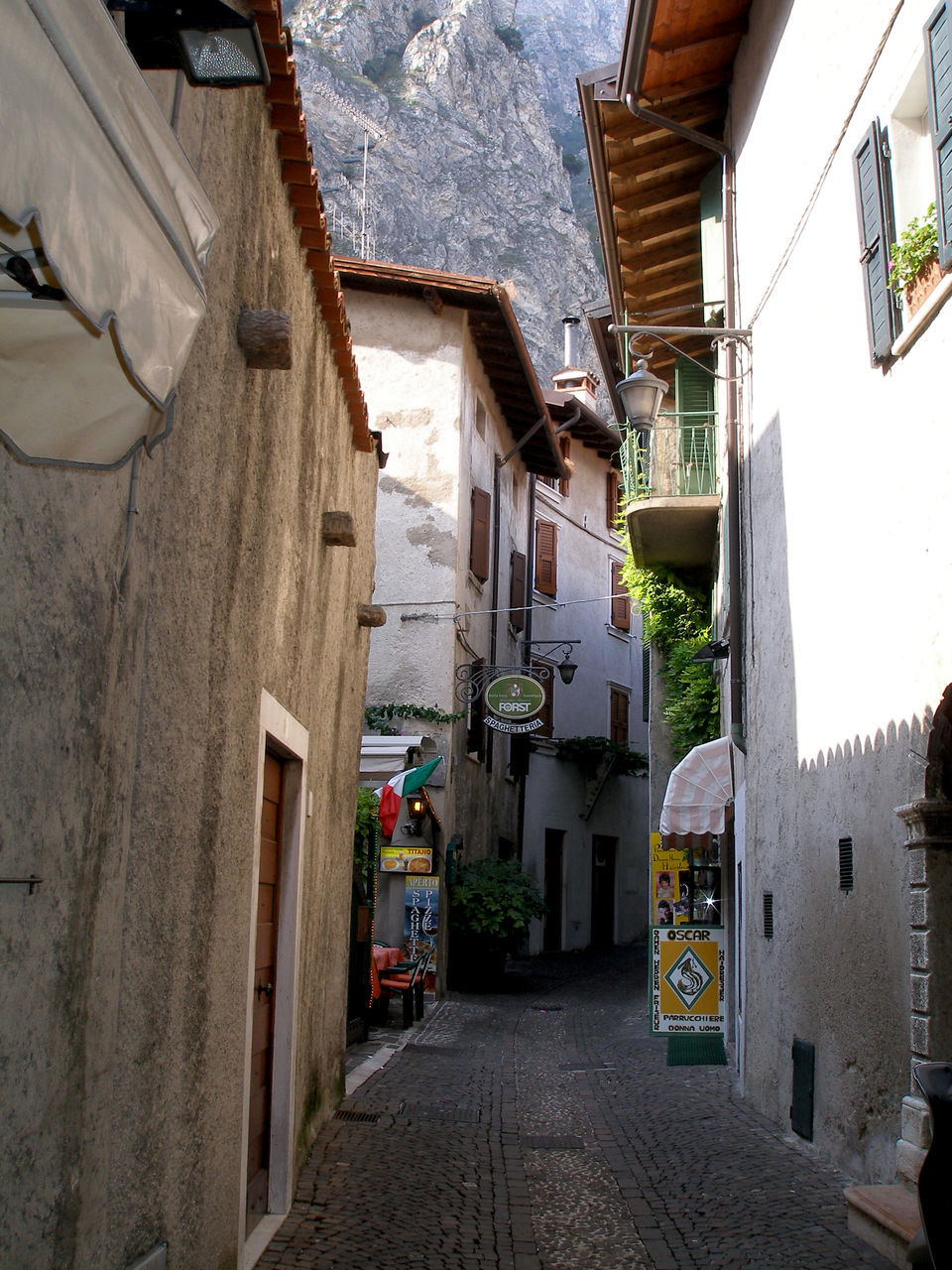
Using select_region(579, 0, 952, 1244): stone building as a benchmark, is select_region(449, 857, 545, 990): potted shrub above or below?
below

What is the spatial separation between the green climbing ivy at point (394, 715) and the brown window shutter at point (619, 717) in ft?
44.4

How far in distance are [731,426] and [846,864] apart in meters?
5.73

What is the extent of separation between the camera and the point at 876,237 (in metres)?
6.89

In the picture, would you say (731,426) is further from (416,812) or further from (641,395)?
(416,812)

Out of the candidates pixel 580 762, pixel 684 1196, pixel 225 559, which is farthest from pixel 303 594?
pixel 580 762

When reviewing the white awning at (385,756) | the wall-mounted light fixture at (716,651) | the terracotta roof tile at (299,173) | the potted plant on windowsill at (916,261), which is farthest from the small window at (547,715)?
the potted plant on windowsill at (916,261)

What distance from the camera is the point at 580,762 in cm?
2836

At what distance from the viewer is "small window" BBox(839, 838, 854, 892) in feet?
24.5

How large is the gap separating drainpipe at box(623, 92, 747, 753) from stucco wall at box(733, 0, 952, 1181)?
0.39m

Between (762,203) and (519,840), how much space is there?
1679 centimetres

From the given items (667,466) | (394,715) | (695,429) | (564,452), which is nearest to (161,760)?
(667,466)

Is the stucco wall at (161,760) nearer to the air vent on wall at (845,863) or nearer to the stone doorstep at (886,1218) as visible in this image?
the stone doorstep at (886,1218)

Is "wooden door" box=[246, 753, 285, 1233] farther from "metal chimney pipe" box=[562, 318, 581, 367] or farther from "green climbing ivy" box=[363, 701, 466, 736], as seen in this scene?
"metal chimney pipe" box=[562, 318, 581, 367]

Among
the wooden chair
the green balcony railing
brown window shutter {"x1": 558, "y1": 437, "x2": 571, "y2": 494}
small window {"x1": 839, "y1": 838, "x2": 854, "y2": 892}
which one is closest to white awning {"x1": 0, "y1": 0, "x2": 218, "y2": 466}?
small window {"x1": 839, "y1": 838, "x2": 854, "y2": 892}
